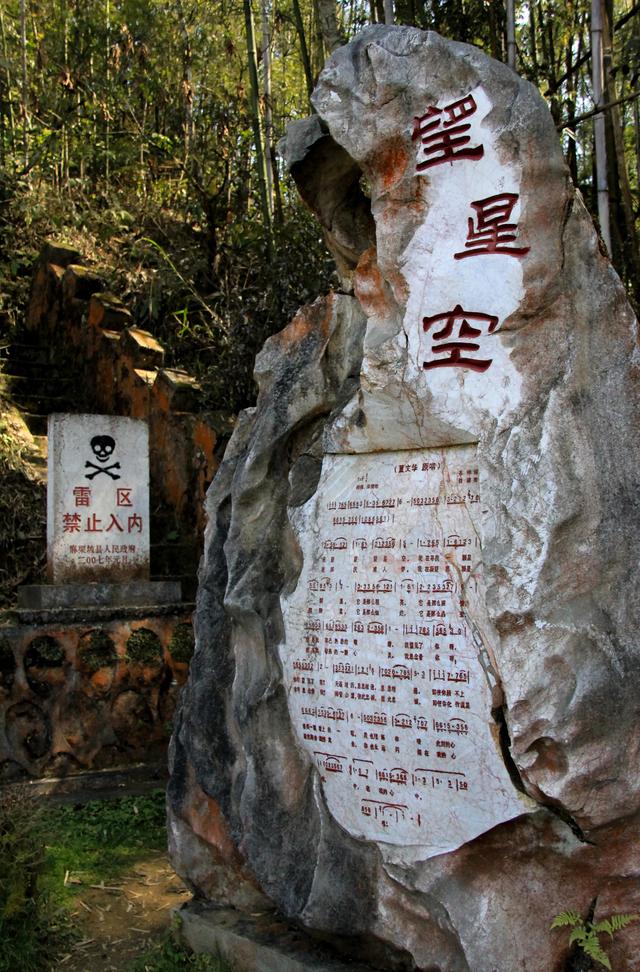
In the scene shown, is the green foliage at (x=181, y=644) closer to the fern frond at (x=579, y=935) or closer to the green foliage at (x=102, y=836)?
the green foliage at (x=102, y=836)

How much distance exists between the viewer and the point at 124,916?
4098 millimetres

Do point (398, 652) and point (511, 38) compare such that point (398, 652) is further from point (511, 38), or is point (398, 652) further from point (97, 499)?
point (511, 38)

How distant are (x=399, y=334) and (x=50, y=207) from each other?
25.1 ft

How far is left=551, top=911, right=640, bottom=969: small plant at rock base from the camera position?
2732mm

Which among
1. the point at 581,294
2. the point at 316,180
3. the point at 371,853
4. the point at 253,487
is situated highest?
the point at 316,180

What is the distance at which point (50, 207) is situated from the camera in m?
9.88

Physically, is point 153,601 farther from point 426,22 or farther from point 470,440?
point 426,22

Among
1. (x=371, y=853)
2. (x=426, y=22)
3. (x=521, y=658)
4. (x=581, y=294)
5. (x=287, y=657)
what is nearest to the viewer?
(x=521, y=658)

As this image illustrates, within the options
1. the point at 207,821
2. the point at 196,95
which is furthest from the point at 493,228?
the point at 196,95

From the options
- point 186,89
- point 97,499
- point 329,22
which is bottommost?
point 97,499

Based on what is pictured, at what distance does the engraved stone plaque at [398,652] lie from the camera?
2943mm

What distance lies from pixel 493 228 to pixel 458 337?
34cm

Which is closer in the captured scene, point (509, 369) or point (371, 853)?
point (509, 369)

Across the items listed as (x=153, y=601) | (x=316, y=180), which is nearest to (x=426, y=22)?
(x=316, y=180)
